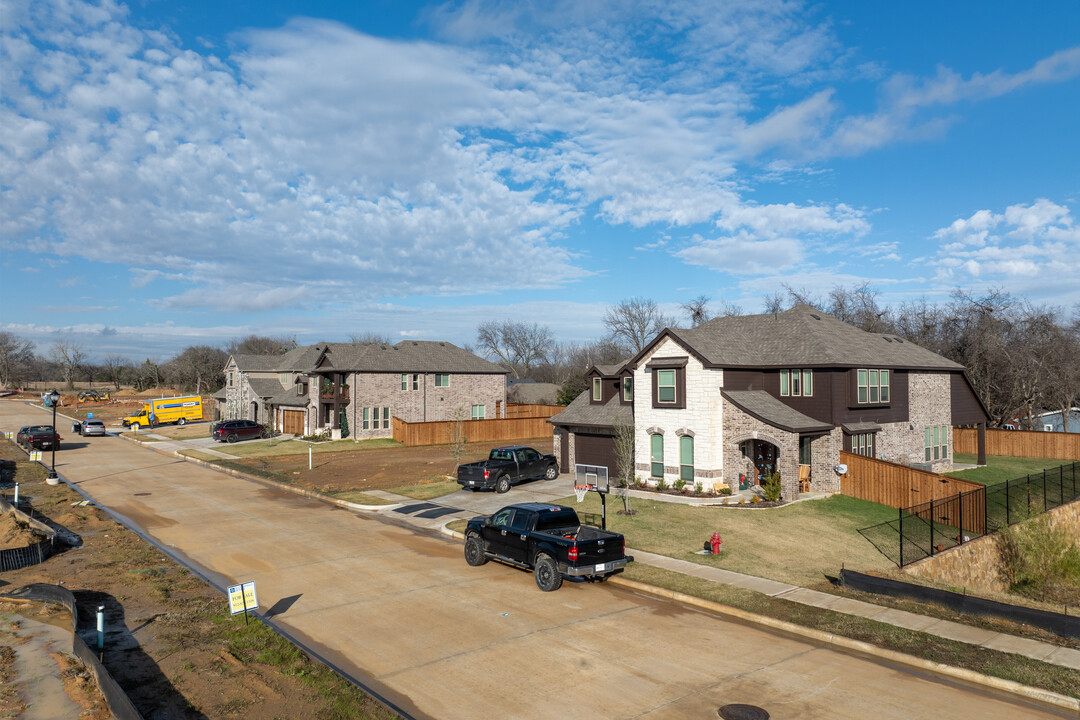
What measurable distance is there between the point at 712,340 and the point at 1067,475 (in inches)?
733

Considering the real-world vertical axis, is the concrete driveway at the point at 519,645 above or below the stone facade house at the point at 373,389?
below

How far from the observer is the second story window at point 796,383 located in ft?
99.2

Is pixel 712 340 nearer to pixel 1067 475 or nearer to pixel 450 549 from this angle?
pixel 450 549

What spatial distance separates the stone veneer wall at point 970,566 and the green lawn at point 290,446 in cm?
3590

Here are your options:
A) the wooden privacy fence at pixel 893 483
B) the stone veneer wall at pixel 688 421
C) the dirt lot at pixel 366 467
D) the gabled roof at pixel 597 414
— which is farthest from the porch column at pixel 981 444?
the dirt lot at pixel 366 467

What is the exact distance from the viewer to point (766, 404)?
96.3ft

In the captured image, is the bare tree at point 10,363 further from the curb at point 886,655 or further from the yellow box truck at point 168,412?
the curb at point 886,655

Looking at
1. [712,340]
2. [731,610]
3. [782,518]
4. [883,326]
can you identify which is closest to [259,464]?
[712,340]

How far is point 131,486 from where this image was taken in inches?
1220

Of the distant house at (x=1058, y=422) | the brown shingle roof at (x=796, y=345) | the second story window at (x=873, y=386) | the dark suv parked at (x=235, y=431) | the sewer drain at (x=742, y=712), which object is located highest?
the brown shingle roof at (x=796, y=345)

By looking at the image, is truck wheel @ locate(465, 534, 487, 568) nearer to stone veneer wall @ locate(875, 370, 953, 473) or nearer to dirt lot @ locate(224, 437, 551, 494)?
dirt lot @ locate(224, 437, 551, 494)

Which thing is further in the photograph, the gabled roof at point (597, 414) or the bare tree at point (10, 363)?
the bare tree at point (10, 363)

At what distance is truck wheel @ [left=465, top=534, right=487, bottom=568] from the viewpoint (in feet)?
57.2

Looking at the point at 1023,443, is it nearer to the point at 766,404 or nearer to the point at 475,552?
the point at 766,404
